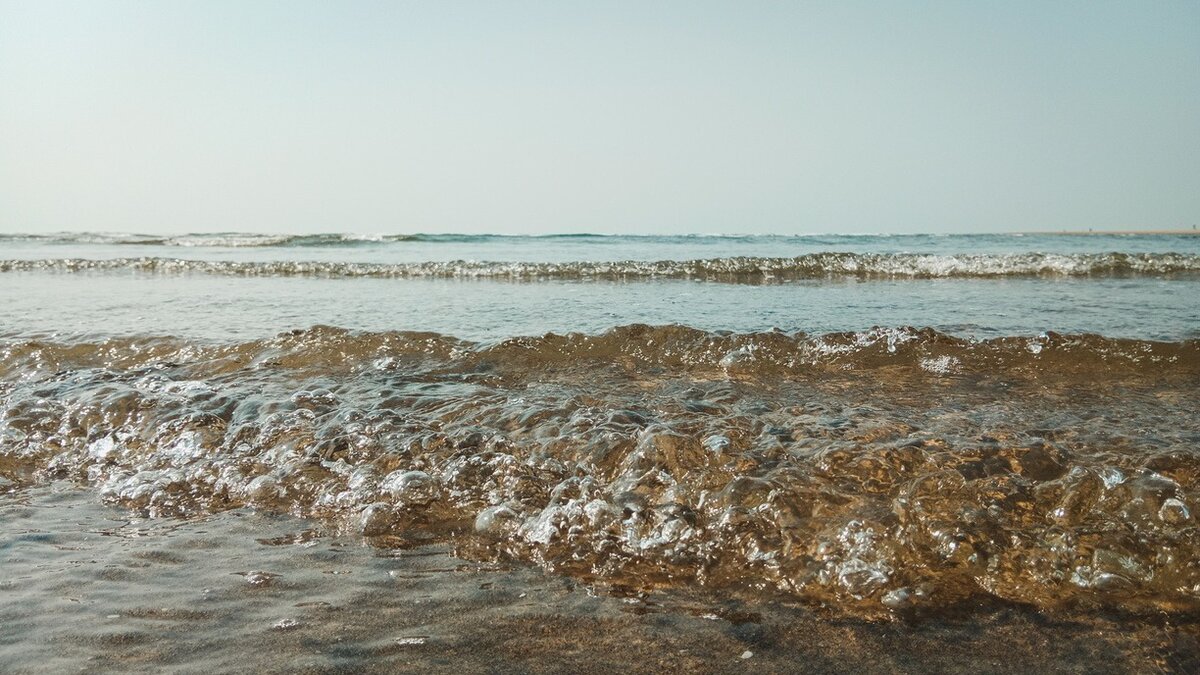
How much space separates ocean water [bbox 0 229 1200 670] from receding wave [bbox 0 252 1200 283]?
589 centimetres

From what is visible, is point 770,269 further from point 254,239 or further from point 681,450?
point 254,239

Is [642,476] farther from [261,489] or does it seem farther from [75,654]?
[75,654]

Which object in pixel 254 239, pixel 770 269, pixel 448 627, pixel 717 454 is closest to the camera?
pixel 448 627

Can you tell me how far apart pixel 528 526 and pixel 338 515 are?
0.73 m

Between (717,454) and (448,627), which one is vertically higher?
(717,454)

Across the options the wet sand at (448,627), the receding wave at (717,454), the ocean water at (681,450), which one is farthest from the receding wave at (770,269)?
the wet sand at (448,627)

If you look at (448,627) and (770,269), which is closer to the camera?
(448,627)

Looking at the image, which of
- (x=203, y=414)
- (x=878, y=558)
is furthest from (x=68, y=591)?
(x=878, y=558)

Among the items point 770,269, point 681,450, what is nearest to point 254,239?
point 770,269

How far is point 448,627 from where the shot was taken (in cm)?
186

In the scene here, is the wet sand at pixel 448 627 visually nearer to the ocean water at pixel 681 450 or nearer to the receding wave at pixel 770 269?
the ocean water at pixel 681 450

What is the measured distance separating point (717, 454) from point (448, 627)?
1.27m

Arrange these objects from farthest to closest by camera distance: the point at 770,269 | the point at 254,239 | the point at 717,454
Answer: the point at 254,239
the point at 770,269
the point at 717,454

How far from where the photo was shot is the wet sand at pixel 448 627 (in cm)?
169
